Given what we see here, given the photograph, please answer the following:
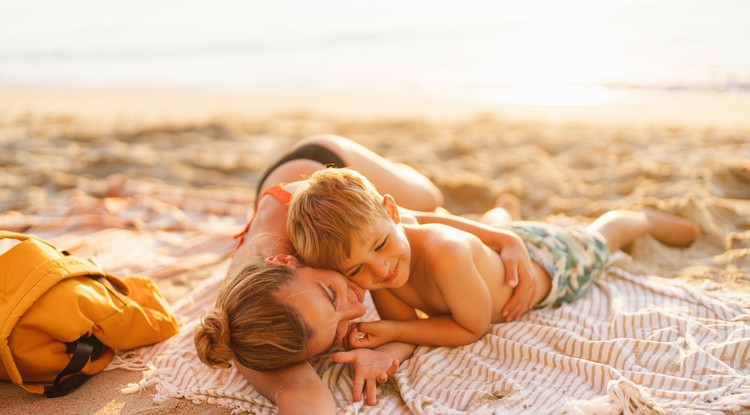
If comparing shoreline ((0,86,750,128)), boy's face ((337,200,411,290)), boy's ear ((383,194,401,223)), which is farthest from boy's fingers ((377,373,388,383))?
shoreline ((0,86,750,128))

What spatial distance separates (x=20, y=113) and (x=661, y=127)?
985 centimetres

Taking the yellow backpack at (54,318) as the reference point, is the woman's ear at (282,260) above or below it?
above

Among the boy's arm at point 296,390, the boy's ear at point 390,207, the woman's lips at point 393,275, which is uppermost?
the boy's ear at point 390,207

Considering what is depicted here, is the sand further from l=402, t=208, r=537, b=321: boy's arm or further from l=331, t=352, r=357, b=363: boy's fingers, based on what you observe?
l=402, t=208, r=537, b=321: boy's arm

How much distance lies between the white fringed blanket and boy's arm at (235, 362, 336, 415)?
0.08m

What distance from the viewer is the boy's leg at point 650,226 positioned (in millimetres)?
3861

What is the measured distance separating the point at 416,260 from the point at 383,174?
3.31 ft

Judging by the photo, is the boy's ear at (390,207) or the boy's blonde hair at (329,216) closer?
the boy's blonde hair at (329,216)

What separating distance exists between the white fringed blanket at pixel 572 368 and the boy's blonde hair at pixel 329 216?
61 cm

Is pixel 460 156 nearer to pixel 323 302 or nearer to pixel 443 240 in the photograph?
pixel 443 240

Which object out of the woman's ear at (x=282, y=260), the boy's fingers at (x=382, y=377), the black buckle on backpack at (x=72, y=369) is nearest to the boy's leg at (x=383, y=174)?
the woman's ear at (x=282, y=260)

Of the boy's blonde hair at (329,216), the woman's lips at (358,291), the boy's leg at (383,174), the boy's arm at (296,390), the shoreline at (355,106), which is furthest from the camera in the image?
the shoreline at (355,106)

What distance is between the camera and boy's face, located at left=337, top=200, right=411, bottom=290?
8.21 ft

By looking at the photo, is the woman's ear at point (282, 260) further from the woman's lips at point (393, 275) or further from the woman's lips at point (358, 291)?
the woman's lips at point (393, 275)
